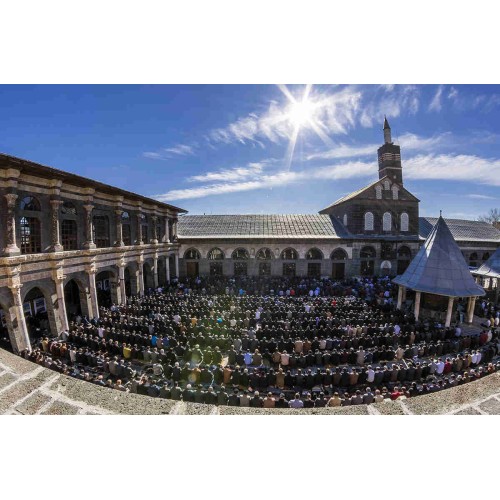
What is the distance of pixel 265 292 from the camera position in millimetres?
23781

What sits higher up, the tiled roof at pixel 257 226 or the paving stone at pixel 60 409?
the tiled roof at pixel 257 226

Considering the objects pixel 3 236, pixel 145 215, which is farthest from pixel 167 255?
pixel 3 236

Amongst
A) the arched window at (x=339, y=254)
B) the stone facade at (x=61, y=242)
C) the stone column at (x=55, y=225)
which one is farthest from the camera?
the arched window at (x=339, y=254)

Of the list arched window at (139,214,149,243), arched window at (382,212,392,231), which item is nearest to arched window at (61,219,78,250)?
arched window at (139,214,149,243)

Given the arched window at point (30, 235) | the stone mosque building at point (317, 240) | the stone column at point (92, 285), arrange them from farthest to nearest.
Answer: the stone mosque building at point (317, 240) < the stone column at point (92, 285) < the arched window at point (30, 235)

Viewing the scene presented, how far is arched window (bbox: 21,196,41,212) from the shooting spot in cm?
1341

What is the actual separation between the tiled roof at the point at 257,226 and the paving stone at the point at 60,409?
24374 millimetres

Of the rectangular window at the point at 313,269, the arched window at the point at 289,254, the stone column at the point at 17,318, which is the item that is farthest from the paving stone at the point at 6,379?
the rectangular window at the point at 313,269

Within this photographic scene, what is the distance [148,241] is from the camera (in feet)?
83.1

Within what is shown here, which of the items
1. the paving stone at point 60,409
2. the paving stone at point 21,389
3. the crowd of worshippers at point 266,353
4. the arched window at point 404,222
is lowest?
the crowd of worshippers at point 266,353

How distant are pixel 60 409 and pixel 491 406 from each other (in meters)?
9.94

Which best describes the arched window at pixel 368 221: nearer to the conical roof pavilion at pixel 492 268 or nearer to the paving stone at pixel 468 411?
the conical roof pavilion at pixel 492 268

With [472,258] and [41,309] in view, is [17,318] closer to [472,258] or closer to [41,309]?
[41,309]

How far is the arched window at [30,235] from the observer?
43.9 feet
